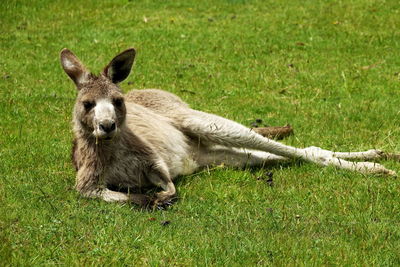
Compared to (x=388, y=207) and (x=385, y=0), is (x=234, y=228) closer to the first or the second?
(x=388, y=207)

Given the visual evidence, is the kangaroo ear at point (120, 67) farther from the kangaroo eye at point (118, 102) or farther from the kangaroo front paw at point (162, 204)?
the kangaroo front paw at point (162, 204)

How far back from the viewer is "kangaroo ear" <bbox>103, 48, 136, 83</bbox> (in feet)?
21.5

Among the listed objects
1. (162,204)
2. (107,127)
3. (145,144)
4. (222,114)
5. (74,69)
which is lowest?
(222,114)

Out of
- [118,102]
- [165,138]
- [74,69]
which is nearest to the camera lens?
[118,102]

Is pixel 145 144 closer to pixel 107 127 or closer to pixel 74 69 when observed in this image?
pixel 107 127

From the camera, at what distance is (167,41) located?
1311 centimetres

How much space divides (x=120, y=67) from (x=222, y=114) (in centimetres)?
294

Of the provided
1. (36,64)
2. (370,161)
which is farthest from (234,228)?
(36,64)

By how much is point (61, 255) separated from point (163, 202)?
1.49 metres

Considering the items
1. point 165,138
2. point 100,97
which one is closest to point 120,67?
point 100,97

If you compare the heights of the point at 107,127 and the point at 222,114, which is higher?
the point at 107,127

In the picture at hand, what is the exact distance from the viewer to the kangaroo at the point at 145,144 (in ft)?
20.3

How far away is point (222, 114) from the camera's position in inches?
368

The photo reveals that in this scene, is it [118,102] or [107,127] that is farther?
[118,102]
